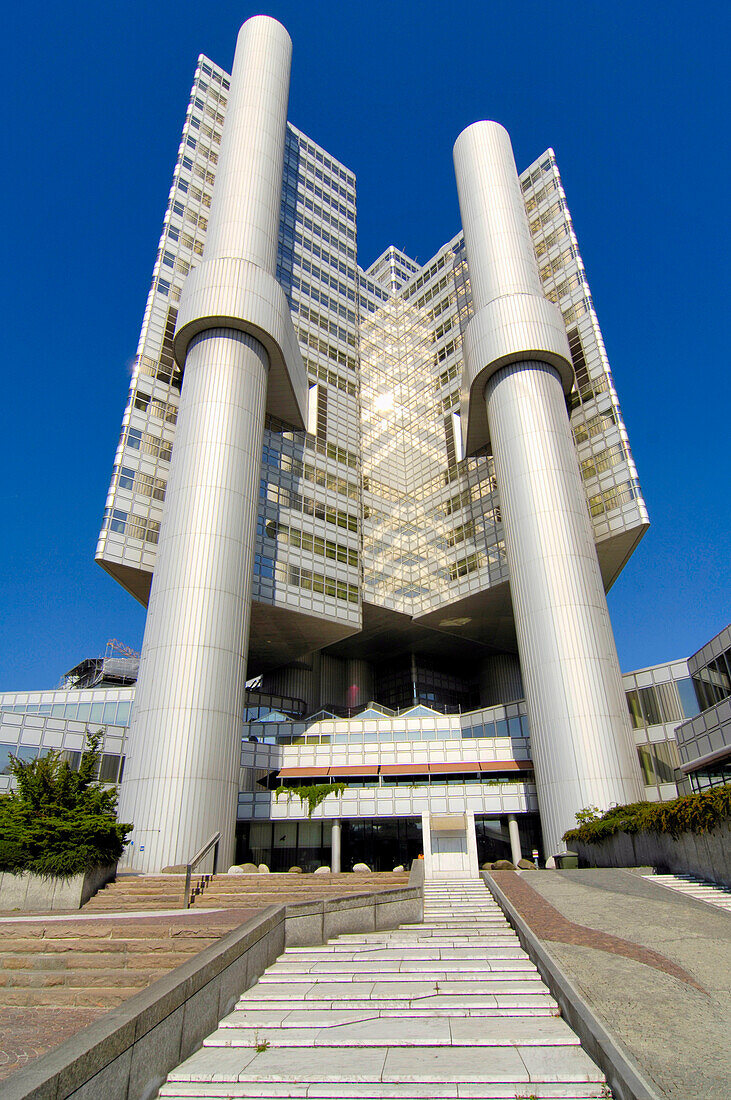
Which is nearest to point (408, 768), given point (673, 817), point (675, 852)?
point (675, 852)

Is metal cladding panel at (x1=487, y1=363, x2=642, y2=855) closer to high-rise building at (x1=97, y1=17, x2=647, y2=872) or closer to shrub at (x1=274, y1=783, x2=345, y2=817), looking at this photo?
high-rise building at (x1=97, y1=17, x2=647, y2=872)

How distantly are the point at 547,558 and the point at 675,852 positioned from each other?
2606cm

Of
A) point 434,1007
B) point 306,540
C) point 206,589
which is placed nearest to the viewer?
point 434,1007

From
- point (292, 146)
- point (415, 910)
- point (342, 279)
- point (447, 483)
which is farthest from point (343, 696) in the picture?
point (292, 146)

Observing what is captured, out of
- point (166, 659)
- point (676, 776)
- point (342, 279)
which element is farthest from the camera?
point (342, 279)

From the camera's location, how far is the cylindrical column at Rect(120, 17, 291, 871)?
3397 centimetres

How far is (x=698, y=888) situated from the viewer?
55.6 feet

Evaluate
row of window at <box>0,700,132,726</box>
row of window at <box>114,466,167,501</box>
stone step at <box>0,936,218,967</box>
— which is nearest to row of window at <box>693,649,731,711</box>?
stone step at <box>0,936,218,967</box>

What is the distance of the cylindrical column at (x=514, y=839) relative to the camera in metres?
43.2

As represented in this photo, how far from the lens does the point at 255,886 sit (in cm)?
2139

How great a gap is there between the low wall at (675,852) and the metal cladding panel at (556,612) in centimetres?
931

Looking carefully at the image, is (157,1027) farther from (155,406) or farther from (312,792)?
(155,406)

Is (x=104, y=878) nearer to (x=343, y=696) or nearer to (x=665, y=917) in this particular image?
(x=665, y=917)

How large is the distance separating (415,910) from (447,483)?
177 feet
